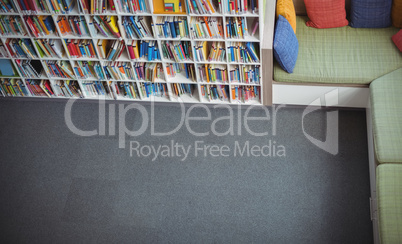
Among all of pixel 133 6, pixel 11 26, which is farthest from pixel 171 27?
pixel 11 26

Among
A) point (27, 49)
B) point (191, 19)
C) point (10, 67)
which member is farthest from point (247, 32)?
point (10, 67)

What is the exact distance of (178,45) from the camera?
13.0 ft

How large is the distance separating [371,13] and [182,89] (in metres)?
1.85

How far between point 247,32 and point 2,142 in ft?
8.25

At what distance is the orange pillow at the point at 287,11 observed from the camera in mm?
4055

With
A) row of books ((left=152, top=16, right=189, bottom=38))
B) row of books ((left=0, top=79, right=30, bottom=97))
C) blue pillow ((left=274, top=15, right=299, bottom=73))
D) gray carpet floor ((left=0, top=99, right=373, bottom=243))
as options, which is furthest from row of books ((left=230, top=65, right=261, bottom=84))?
row of books ((left=0, top=79, right=30, bottom=97))

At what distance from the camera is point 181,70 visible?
4.32 metres

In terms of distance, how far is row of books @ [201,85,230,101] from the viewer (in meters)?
4.29

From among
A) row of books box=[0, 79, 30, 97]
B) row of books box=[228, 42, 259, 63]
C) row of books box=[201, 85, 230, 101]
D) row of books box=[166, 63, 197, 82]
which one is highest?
row of books box=[228, 42, 259, 63]

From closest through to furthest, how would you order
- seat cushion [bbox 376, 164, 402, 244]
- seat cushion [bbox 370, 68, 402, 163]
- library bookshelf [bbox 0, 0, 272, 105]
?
seat cushion [bbox 376, 164, 402, 244] → seat cushion [bbox 370, 68, 402, 163] → library bookshelf [bbox 0, 0, 272, 105]

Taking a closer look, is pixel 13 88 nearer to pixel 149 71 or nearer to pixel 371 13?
pixel 149 71

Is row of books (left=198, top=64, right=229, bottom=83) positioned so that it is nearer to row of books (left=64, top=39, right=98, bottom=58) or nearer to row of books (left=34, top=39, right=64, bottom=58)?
row of books (left=64, top=39, right=98, bottom=58)

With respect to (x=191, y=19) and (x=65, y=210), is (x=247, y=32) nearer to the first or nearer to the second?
(x=191, y=19)

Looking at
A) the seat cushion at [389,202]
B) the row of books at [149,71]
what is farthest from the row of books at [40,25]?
the seat cushion at [389,202]
